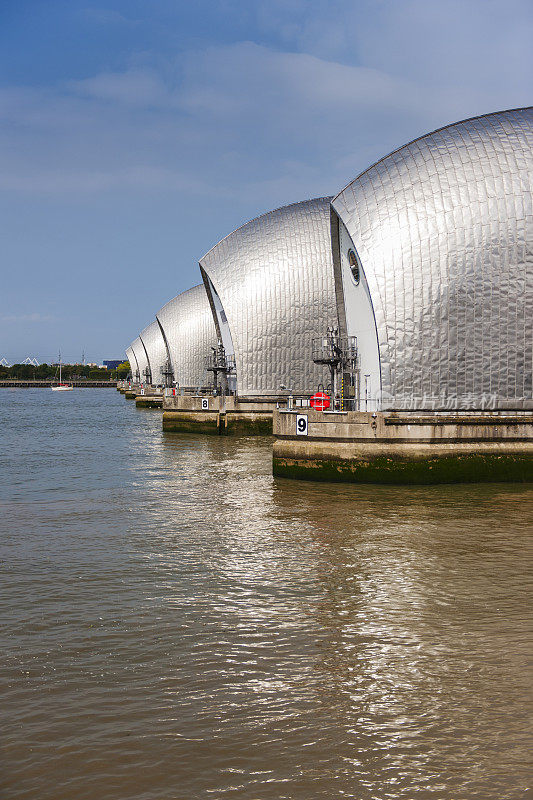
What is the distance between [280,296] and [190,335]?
29.0 metres

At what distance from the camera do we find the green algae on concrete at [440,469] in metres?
22.3

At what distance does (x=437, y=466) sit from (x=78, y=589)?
13.3 metres

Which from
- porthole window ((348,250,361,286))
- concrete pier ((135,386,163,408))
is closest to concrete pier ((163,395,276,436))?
porthole window ((348,250,361,286))

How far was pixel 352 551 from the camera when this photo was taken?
1452cm

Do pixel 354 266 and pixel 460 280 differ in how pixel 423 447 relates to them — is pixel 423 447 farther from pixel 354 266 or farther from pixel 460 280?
pixel 354 266

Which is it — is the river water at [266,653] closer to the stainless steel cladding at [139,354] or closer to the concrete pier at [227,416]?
the concrete pier at [227,416]

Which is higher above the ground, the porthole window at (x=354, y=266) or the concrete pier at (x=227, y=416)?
the porthole window at (x=354, y=266)

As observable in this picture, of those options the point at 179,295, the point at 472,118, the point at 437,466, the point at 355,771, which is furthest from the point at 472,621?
the point at 179,295

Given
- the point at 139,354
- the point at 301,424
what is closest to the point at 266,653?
the point at 301,424

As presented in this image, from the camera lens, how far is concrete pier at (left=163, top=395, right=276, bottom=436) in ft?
142

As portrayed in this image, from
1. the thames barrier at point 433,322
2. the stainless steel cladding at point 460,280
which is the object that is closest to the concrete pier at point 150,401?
the thames barrier at point 433,322

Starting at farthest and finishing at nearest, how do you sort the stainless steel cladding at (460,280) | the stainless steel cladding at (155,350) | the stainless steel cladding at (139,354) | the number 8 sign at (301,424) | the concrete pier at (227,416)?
the stainless steel cladding at (139,354)
the stainless steel cladding at (155,350)
the concrete pier at (227,416)
the stainless steel cladding at (460,280)
the number 8 sign at (301,424)

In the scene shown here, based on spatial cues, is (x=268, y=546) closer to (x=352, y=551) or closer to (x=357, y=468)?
(x=352, y=551)

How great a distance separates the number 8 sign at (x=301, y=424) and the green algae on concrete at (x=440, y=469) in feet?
4.32
